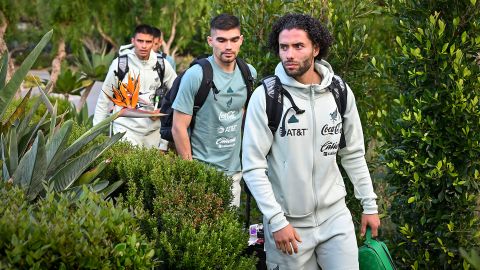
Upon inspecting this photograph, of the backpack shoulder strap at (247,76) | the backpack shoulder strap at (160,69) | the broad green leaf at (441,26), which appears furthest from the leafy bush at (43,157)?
the backpack shoulder strap at (160,69)

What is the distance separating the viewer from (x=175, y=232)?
15.1 feet

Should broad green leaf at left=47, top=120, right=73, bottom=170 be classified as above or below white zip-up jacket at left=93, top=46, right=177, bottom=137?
above

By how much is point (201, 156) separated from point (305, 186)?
1.96 m

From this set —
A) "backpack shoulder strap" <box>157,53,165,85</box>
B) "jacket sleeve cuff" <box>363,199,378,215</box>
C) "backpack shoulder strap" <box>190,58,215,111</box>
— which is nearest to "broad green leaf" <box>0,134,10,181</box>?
"backpack shoulder strap" <box>190,58,215,111</box>

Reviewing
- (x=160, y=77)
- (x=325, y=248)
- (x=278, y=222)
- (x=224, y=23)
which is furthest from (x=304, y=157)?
(x=160, y=77)

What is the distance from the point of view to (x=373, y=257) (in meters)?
5.15

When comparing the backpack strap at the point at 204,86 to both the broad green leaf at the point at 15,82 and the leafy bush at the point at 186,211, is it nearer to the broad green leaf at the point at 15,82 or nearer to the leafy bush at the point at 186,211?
the leafy bush at the point at 186,211

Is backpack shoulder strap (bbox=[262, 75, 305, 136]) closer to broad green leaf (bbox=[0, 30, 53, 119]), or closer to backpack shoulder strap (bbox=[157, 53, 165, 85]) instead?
broad green leaf (bbox=[0, 30, 53, 119])

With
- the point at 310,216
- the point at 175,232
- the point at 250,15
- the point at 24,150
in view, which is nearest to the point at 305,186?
the point at 310,216

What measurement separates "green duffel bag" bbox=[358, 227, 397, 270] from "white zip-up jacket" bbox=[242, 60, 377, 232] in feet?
0.99

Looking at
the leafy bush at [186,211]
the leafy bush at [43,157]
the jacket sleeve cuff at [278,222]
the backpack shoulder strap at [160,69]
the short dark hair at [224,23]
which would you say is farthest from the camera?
the backpack shoulder strap at [160,69]

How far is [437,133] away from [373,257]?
140cm

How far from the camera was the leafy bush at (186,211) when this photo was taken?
14.9ft

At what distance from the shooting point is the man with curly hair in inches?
194
